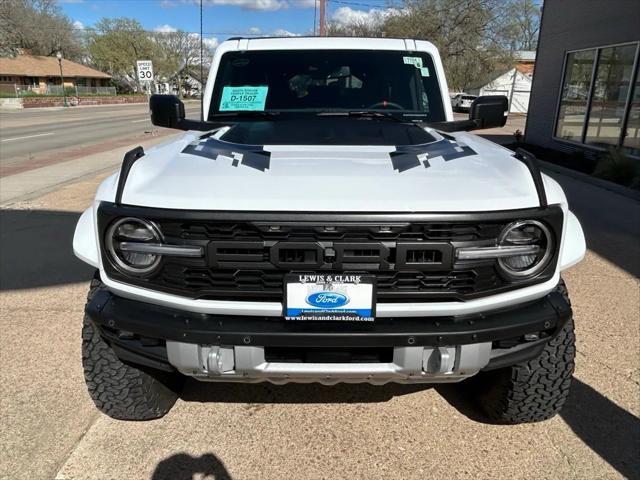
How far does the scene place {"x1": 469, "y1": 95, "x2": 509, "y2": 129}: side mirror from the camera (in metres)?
3.42

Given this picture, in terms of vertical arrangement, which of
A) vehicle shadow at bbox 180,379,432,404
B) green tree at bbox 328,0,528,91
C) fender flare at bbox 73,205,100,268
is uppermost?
green tree at bbox 328,0,528,91

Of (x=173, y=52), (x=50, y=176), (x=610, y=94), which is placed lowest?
(x=50, y=176)

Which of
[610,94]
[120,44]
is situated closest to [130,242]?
[610,94]

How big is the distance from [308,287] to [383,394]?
126 cm

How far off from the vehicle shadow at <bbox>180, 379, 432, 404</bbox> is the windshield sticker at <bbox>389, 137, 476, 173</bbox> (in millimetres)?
1369

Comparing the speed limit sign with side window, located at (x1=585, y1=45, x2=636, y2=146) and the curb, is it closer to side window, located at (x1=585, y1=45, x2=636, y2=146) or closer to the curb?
the curb

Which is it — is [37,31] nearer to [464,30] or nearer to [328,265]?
[464,30]

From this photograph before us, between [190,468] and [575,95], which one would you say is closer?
[190,468]

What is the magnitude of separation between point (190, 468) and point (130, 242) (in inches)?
42.6

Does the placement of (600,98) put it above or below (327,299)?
above

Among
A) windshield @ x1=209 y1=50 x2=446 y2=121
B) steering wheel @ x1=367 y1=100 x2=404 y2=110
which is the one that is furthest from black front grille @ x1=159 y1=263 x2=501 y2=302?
steering wheel @ x1=367 y1=100 x2=404 y2=110

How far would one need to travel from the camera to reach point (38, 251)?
17.3ft

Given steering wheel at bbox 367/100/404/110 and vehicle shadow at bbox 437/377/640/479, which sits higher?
steering wheel at bbox 367/100/404/110

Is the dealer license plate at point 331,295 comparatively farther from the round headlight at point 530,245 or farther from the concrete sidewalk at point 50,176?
the concrete sidewalk at point 50,176
